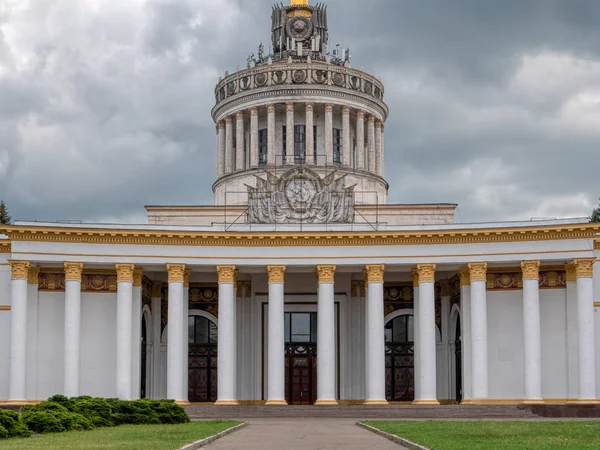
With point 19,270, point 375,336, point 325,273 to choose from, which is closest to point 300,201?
point 325,273

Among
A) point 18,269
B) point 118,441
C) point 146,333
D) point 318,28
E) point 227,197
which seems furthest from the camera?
point 318,28

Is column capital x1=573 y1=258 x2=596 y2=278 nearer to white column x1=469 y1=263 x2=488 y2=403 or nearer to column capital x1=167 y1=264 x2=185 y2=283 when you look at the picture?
white column x1=469 y1=263 x2=488 y2=403

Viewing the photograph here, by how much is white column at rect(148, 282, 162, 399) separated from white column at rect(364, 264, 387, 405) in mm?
11905

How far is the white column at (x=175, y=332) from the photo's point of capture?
48594 millimetres

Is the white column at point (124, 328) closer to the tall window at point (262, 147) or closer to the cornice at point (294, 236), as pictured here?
the cornice at point (294, 236)

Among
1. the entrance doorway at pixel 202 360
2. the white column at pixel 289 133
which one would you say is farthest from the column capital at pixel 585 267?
the white column at pixel 289 133

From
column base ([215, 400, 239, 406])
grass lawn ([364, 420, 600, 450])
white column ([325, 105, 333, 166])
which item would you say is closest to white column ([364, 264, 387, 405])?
column base ([215, 400, 239, 406])

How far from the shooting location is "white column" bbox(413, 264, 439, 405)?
48594 mm

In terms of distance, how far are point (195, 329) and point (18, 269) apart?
1157 cm

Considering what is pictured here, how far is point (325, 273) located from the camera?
49.8m

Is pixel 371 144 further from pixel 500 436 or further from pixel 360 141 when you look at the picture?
pixel 500 436

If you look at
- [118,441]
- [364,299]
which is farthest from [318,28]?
[118,441]

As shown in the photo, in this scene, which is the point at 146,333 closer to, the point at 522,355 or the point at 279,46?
the point at 522,355

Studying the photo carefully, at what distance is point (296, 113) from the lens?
64.3 m
